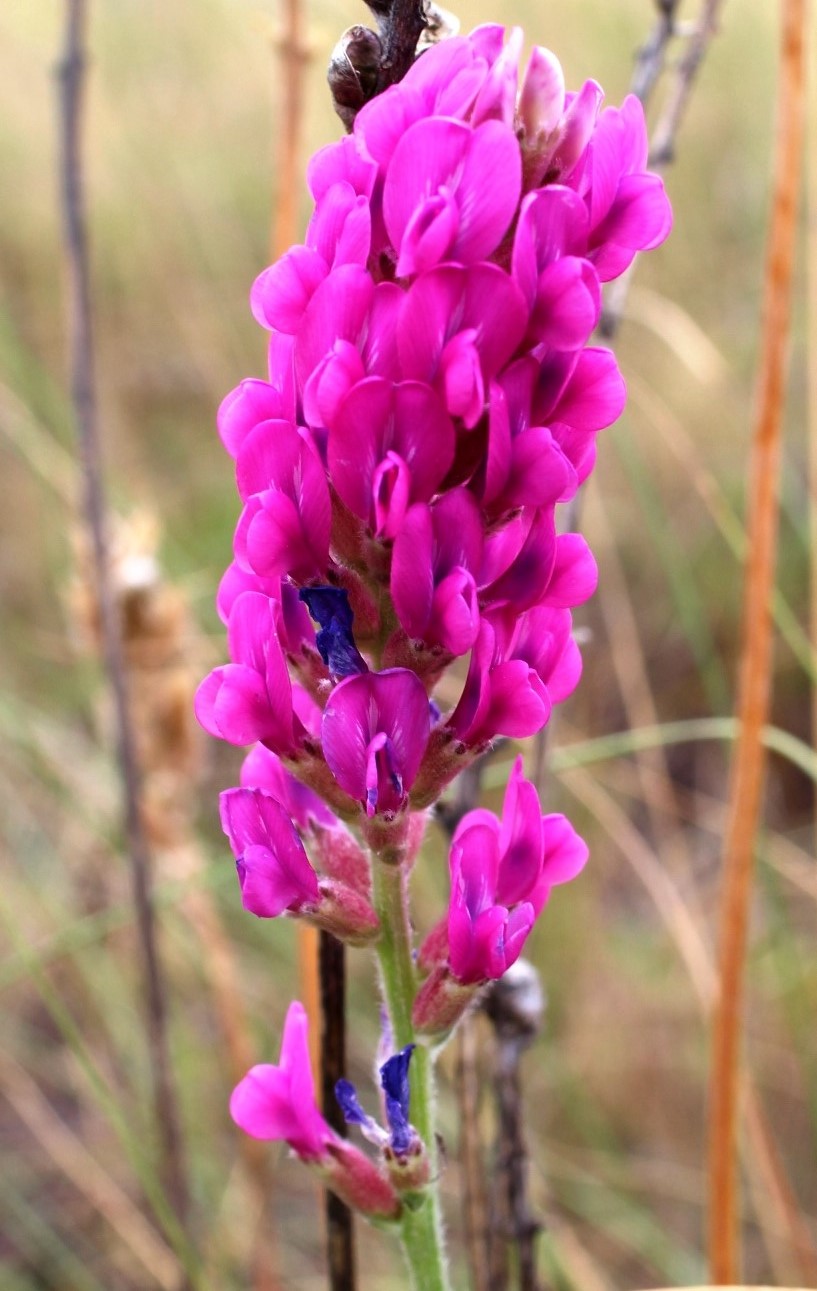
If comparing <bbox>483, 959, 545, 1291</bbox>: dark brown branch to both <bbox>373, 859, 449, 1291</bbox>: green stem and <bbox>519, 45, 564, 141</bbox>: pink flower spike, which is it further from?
<bbox>519, 45, 564, 141</bbox>: pink flower spike

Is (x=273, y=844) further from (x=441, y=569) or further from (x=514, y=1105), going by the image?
(x=514, y=1105)

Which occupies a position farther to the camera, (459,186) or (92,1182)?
(92,1182)

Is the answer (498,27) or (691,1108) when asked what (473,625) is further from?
(691,1108)

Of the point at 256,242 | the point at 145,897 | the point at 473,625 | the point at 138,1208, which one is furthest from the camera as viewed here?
the point at 256,242

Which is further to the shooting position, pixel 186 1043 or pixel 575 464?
pixel 186 1043

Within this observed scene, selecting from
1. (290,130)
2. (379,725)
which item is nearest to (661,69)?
(290,130)

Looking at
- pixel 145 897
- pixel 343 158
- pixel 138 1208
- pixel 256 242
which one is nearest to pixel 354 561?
pixel 343 158

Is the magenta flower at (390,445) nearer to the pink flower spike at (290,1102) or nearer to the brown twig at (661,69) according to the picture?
the pink flower spike at (290,1102)

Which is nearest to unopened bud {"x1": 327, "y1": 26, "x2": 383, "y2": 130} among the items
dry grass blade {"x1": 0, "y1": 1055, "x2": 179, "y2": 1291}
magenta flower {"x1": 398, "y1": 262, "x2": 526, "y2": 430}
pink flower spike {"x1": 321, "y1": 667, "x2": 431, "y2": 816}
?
magenta flower {"x1": 398, "y1": 262, "x2": 526, "y2": 430}
